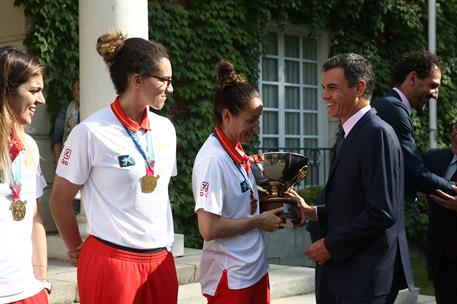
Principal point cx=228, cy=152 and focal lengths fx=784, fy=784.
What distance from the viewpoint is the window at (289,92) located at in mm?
12117

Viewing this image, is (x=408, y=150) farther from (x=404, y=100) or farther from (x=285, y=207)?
(x=285, y=207)

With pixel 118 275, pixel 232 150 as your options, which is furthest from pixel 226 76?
pixel 118 275

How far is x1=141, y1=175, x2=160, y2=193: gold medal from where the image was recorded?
12.1 feet

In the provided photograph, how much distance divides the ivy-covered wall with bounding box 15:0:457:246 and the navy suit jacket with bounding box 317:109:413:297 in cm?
604

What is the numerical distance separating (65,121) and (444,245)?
5.00m

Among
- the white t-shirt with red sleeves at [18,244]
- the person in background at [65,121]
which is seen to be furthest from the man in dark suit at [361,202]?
the person in background at [65,121]

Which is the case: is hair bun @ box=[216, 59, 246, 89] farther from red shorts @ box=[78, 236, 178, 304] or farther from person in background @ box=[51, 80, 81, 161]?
person in background @ box=[51, 80, 81, 161]

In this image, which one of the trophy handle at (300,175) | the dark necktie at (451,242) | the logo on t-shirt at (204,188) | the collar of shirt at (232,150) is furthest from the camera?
the dark necktie at (451,242)

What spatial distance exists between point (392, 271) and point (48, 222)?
19.2 feet

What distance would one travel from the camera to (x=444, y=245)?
5418 mm

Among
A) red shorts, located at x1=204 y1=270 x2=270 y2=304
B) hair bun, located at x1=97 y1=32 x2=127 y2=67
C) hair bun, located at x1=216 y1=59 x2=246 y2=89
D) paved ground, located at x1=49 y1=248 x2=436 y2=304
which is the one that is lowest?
paved ground, located at x1=49 y1=248 x2=436 y2=304

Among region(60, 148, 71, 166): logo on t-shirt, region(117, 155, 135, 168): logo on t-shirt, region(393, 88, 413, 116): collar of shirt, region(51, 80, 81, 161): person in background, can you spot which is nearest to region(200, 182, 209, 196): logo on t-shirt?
region(117, 155, 135, 168): logo on t-shirt

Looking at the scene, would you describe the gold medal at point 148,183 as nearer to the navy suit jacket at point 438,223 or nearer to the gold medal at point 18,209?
the gold medal at point 18,209

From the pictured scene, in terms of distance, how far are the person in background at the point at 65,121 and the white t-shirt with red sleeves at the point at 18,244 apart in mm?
5424
